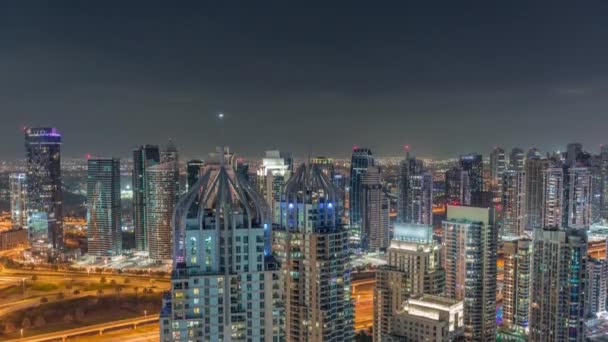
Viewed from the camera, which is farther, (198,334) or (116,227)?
(116,227)

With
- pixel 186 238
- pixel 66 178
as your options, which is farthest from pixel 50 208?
pixel 186 238

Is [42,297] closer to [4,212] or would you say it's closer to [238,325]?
[238,325]

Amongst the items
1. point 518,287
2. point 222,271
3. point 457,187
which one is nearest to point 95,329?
point 222,271

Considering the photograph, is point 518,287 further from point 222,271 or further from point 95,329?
point 95,329

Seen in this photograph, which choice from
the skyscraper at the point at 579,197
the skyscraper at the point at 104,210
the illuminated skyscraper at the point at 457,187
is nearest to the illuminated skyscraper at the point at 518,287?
the skyscraper at the point at 579,197

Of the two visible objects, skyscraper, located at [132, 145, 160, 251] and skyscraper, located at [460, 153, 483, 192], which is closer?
skyscraper, located at [132, 145, 160, 251]

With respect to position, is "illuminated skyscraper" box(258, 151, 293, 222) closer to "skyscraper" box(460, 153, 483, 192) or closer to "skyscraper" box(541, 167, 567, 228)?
"skyscraper" box(541, 167, 567, 228)

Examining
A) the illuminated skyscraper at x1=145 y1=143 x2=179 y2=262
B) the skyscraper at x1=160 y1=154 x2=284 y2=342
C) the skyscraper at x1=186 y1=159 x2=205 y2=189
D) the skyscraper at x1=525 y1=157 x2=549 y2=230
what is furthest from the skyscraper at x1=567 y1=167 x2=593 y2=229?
the skyscraper at x1=160 y1=154 x2=284 y2=342
